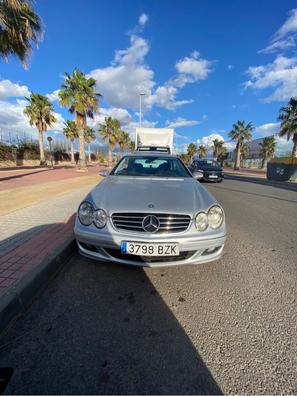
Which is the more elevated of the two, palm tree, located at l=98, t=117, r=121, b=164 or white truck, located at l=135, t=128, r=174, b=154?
palm tree, located at l=98, t=117, r=121, b=164

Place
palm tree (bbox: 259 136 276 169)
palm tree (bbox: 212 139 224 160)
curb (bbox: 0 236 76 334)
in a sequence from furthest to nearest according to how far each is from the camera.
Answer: palm tree (bbox: 212 139 224 160) < palm tree (bbox: 259 136 276 169) < curb (bbox: 0 236 76 334)

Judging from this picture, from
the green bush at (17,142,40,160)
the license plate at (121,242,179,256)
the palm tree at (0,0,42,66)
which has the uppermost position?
the palm tree at (0,0,42,66)

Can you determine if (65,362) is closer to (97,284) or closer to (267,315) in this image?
(97,284)

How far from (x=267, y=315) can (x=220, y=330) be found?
1.89 ft

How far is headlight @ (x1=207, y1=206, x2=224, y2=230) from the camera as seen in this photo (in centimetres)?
246

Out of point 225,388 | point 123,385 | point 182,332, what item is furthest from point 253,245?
point 123,385

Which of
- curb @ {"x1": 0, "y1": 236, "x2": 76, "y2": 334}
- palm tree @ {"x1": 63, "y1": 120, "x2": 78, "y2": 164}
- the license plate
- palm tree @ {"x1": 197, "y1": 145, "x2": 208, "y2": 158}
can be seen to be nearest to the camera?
curb @ {"x1": 0, "y1": 236, "x2": 76, "y2": 334}

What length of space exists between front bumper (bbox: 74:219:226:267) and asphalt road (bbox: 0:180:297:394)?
38 centimetres

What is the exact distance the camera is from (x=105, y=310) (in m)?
2.09

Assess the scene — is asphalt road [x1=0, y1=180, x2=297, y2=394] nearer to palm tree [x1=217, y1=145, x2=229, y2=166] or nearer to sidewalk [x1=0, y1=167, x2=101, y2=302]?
sidewalk [x1=0, y1=167, x2=101, y2=302]

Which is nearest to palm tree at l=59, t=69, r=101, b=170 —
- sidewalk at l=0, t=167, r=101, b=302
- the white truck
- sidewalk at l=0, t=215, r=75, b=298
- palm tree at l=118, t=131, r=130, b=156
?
the white truck

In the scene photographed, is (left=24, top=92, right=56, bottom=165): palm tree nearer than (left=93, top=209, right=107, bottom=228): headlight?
No

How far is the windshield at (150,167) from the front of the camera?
387cm

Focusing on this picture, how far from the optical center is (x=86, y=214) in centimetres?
248
